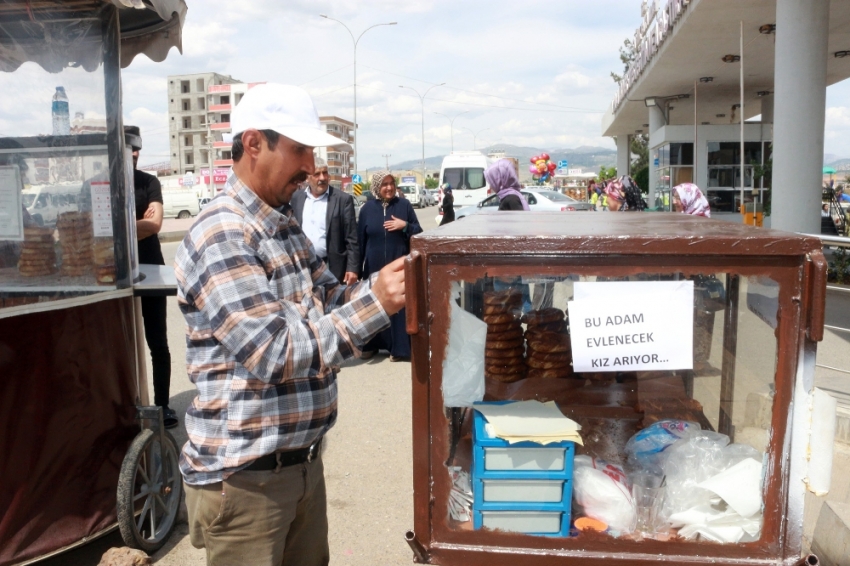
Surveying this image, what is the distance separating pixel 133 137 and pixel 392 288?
8.90 ft

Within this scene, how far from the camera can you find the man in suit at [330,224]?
6523 millimetres

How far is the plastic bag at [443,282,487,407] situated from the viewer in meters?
1.55

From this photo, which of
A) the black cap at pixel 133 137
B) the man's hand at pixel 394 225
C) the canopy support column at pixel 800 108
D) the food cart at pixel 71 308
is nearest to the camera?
the food cart at pixel 71 308

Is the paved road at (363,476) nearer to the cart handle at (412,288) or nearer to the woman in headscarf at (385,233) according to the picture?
the woman in headscarf at (385,233)

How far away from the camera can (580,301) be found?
1509mm

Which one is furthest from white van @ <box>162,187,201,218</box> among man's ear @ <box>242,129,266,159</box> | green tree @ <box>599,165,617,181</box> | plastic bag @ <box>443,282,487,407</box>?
plastic bag @ <box>443,282,487,407</box>

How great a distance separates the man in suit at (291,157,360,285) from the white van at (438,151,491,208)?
63.5 ft

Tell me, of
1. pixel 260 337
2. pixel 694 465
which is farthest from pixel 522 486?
pixel 260 337

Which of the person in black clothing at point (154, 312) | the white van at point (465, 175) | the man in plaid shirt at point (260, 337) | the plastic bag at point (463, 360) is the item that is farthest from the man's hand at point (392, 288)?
the white van at point (465, 175)

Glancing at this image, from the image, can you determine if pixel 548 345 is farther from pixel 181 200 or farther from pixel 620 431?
pixel 181 200

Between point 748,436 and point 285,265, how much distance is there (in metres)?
1.22

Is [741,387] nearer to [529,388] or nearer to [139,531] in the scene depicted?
[529,388]

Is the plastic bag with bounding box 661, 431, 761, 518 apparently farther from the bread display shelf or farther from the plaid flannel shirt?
the bread display shelf

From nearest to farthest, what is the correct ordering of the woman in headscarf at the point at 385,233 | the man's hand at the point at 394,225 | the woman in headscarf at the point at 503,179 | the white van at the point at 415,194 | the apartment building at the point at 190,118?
the woman in headscarf at the point at 503,179
the man's hand at the point at 394,225
the woman in headscarf at the point at 385,233
the white van at the point at 415,194
the apartment building at the point at 190,118
